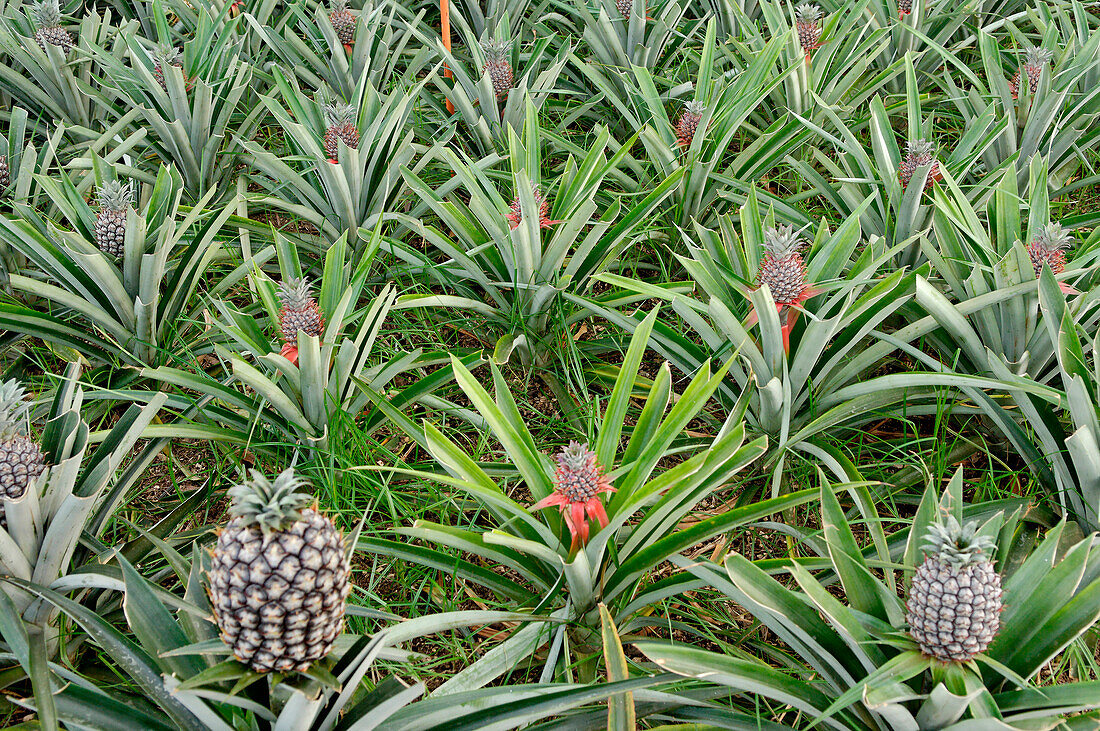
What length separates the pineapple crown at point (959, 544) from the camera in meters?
0.83

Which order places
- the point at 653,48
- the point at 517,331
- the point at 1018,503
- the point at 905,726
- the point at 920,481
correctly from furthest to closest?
1. the point at 653,48
2. the point at 517,331
3. the point at 920,481
4. the point at 1018,503
5. the point at 905,726

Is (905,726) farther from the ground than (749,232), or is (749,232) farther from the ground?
(749,232)

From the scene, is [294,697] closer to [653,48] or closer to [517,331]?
[517,331]

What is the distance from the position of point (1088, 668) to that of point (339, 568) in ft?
3.80

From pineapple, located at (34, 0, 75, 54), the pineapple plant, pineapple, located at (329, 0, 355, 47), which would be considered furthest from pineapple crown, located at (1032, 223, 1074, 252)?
pineapple, located at (34, 0, 75, 54)

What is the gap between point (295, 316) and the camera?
1329 mm

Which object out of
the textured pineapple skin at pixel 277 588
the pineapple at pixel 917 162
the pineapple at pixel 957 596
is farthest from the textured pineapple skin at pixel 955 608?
the pineapple at pixel 917 162

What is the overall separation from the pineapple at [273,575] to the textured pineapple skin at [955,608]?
0.63 m

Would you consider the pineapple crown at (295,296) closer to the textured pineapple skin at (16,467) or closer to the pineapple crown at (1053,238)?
the textured pineapple skin at (16,467)

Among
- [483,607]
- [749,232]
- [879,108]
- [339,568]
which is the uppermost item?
[879,108]

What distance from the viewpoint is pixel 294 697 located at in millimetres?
777

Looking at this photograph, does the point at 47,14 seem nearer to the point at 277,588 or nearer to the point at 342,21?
the point at 342,21

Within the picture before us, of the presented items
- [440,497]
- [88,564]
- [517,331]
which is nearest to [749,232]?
[517,331]

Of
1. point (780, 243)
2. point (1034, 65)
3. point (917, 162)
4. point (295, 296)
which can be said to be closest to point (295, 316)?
point (295, 296)
